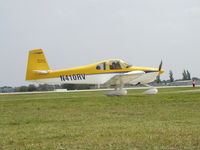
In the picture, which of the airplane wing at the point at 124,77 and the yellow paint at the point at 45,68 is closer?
the airplane wing at the point at 124,77

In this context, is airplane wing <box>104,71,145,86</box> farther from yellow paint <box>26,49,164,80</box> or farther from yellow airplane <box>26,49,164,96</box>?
yellow paint <box>26,49,164,80</box>

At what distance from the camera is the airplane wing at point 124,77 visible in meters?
23.1

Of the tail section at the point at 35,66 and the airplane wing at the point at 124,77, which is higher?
the tail section at the point at 35,66

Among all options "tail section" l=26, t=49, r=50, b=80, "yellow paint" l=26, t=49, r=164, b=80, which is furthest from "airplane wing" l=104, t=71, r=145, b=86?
"tail section" l=26, t=49, r=50, b=80

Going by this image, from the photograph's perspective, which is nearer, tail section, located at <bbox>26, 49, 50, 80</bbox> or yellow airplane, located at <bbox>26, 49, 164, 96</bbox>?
yellow airplane, located at <bbox>26, 49, 164, 96</bbox>

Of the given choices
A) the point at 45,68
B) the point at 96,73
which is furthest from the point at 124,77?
the point at 45,68

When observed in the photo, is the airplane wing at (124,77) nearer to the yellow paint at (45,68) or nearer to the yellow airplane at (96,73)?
the yellow airplane at (96,73)

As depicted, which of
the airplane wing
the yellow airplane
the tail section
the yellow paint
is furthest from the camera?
the tail section

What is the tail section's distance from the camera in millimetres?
24922

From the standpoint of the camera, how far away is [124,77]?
76.7ft

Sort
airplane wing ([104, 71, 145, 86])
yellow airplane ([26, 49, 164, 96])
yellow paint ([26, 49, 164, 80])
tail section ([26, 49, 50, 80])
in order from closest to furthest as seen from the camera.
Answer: airplane wing ([104, 71, 145, 86]), yellow airplane ([26, 49, 164, 96]), yellow paint ([26, 49, 164, 80]), tail section ([26, 49, 50, 80])

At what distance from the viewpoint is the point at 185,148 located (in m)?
4.80

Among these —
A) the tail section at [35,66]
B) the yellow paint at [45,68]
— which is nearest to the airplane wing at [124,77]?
the yellow paint at [45,68]

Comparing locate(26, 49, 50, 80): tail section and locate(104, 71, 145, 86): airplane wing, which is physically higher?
locate(26, 49, 50, 80): tail section
